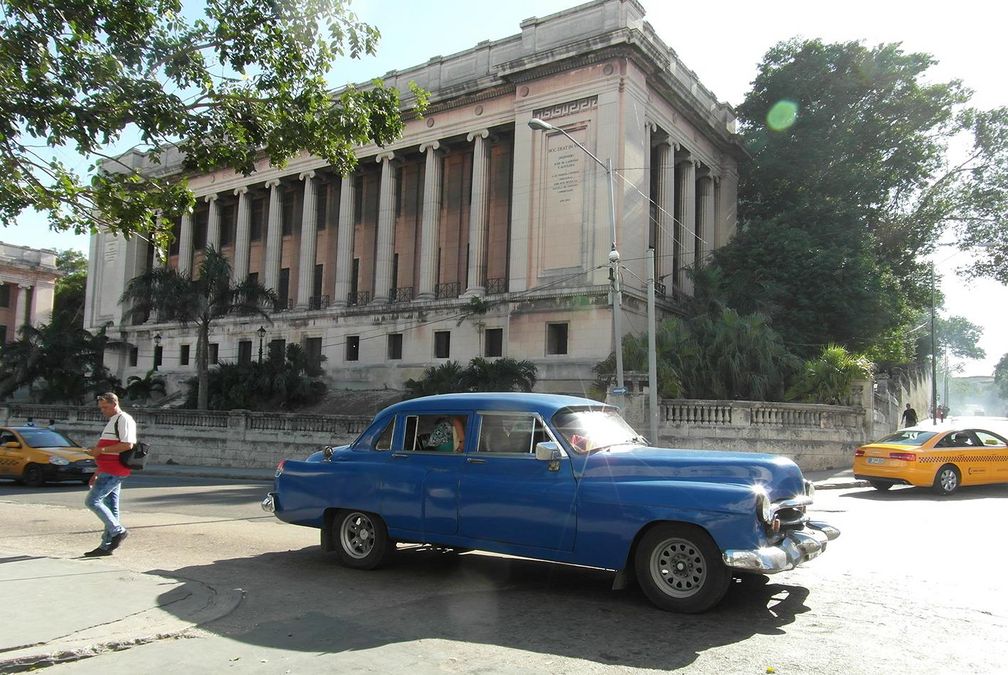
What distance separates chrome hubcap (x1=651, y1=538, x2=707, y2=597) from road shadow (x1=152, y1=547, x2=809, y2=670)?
22cm

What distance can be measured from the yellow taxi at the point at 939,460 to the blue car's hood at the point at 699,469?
10572mm

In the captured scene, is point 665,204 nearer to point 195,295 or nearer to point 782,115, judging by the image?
point 782,115

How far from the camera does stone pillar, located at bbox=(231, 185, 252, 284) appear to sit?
159 feet

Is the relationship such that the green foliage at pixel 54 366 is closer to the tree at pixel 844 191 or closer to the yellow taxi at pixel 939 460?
the tree at pixel 844 191

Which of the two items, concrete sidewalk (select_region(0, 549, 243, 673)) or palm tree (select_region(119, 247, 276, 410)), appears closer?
concrete sidewalk (select_region(0, 549, 243, 673))

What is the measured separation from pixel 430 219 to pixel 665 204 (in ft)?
39.7

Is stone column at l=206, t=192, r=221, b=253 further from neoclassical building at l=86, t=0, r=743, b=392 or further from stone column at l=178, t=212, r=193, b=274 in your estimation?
stone column at l=178, t=212, r=193, b=274

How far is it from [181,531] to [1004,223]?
137ft

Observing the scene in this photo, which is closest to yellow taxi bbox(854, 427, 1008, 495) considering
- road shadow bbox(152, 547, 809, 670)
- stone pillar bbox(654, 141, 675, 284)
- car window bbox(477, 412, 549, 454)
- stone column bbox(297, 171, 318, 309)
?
road shadow bbox(152, 547, 809, 670)

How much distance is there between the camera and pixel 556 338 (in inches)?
1323

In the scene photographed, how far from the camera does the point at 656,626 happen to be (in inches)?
226

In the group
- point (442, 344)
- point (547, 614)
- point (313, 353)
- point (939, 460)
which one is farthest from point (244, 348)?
point (547, 614)

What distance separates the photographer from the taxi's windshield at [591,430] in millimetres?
6779

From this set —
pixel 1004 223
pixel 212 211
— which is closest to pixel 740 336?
pixel 1004 223
